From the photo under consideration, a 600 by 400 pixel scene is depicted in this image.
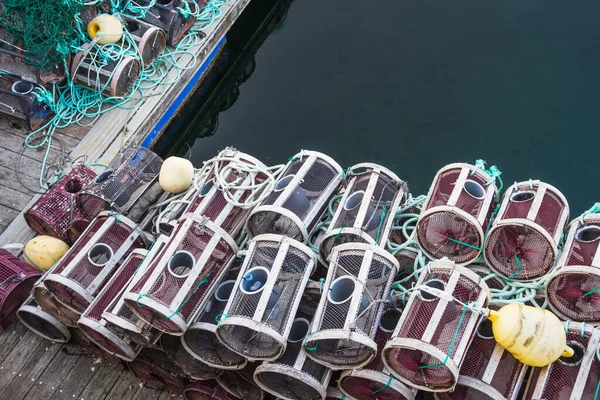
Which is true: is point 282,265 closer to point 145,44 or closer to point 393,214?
point 393,214

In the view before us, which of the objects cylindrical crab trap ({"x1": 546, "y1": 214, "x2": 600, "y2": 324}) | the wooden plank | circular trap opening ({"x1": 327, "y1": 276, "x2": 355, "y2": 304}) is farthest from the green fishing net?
cylindrical crab trap ({"x1": 546, "y1": 214, "x2": 600, "y2": 324})

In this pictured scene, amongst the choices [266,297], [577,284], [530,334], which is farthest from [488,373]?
[266,297]

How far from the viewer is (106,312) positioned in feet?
14.9

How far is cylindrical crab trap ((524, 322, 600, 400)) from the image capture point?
3936 millimetres

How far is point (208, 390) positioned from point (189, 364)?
0.32 metres

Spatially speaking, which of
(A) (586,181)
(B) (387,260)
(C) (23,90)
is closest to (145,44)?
(C) (23,90)

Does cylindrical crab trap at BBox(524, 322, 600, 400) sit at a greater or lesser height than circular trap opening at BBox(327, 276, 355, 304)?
greater

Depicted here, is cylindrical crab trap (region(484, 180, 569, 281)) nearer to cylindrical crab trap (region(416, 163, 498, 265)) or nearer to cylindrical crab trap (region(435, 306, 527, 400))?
cylindrical crab trap (region(416, 163, 498, 265))

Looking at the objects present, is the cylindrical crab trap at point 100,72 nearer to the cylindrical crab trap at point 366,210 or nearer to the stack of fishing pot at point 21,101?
the stack of fishing pot at point 21,101

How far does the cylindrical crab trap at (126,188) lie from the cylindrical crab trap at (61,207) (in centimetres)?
28

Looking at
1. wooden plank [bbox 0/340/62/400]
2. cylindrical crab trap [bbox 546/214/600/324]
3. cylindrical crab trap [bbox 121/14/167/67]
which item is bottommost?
wooden plank [bbox 0/340/62/400]

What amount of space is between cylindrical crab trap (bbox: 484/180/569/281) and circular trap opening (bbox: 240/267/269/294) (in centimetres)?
178

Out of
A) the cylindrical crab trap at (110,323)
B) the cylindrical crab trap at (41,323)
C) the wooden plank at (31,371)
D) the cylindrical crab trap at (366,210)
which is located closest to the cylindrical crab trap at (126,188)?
the cylindrical crab trap at (110,323)

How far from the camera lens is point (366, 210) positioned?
4684mm
